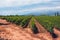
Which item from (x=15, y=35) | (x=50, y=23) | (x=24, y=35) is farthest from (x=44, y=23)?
(x=15, y=35)

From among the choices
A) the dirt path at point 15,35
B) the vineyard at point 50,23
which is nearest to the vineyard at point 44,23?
the vineyard at point 50,23

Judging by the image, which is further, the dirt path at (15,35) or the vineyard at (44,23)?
the vineyard at (44,23)

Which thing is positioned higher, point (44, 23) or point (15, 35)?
point (15, 35)

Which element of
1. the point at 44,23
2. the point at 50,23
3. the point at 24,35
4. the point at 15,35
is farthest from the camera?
the point at 44,23

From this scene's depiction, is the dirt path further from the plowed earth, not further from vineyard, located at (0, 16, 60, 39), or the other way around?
vineyard, located at (0, 16, 60, 39)

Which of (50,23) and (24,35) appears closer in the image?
(24,35)

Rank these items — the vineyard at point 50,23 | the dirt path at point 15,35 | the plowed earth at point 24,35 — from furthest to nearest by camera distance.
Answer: the vineyard at point 50,23 < the plowed earth at point 24,35 < the dirt path at point 15,35

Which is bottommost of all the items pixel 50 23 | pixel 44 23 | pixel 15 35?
pixel 44 23

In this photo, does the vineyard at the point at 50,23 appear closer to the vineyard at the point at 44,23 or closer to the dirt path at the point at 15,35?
the vineyard at the point at 44,23

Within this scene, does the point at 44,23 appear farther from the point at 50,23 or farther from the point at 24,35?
the point at 24,35

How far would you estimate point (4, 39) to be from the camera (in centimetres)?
2955

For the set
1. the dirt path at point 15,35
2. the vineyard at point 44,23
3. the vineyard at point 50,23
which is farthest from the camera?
the vineyard at point 44,23

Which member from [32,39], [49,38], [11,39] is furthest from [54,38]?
[11,39]

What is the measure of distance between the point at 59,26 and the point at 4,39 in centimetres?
1273
